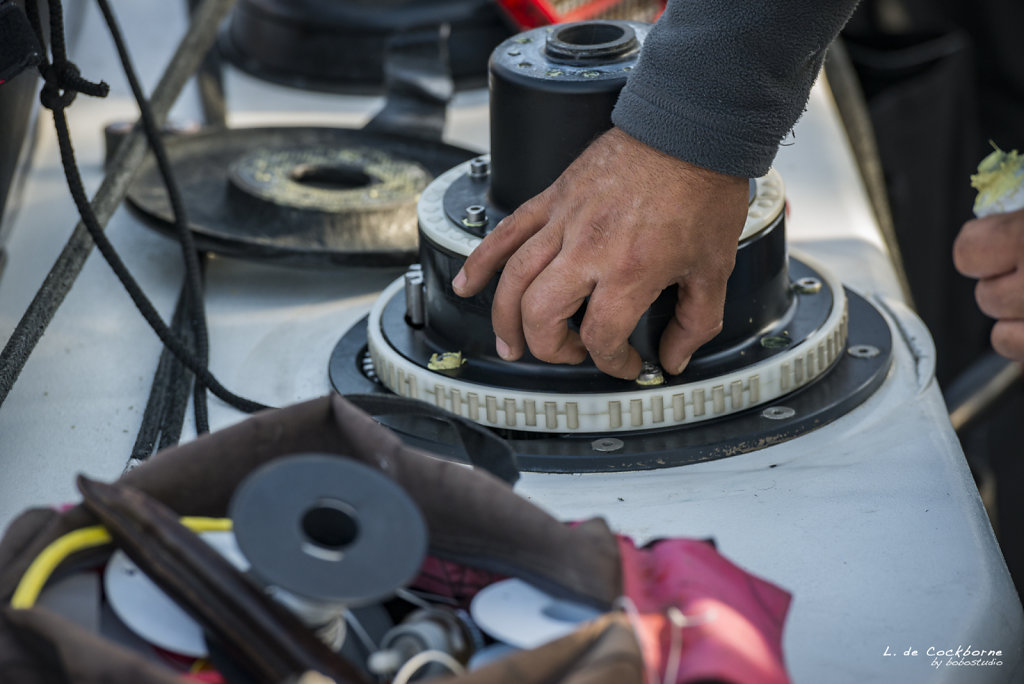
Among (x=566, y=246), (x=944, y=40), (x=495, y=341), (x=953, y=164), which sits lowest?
(x=953, y=164)

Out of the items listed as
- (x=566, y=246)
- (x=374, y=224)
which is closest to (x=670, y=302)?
(x=566, y=246)

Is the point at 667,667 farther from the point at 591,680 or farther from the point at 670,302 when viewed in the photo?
the point at 670,302

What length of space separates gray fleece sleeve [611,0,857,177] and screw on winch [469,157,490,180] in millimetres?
226

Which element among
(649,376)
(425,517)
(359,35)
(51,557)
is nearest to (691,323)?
(649,376)

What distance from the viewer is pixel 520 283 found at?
70 cm

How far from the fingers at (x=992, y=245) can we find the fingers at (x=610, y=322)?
0.18 metres

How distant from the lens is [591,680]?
40 centimetres

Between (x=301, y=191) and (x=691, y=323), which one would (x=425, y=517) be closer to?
(x=691, y=323)

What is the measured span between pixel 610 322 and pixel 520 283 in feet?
0.20

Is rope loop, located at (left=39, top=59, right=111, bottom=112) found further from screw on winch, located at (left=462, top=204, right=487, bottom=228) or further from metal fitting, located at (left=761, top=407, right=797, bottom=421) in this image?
metal fitting, located at (left=761, top=407, right=797, bottom=421)

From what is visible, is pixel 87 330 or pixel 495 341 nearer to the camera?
pixel 495 341

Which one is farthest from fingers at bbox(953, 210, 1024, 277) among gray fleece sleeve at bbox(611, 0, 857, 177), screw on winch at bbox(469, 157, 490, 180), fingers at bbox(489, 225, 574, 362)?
screw on winch at bbox(469, 157, 490, 180)

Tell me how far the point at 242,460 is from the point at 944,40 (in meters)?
1.68

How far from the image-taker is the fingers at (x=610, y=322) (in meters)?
0.68
